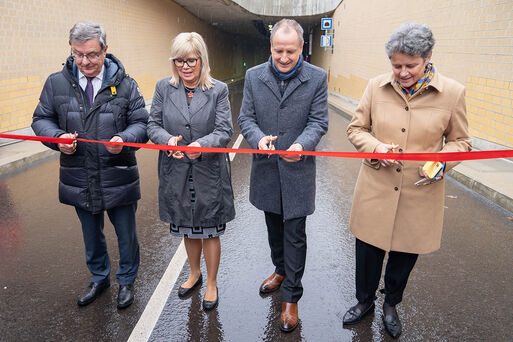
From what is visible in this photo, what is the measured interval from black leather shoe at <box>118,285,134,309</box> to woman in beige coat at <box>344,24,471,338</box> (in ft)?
6.01

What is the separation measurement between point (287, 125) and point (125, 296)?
188 centimetres

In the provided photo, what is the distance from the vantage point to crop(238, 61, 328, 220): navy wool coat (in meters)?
2.85

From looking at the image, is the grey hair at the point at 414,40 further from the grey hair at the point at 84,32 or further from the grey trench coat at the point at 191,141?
the grey hair at the point at 84,32

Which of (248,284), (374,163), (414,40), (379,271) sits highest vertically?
(414,40)

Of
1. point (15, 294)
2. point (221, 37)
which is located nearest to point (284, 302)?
point (15, 294)

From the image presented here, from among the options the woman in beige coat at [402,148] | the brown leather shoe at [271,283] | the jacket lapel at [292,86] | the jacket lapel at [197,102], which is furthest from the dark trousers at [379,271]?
the jacket lapel at [197,102]

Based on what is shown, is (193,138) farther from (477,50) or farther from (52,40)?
(52,40)

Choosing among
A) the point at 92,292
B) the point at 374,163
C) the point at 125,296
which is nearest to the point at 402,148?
the point at 374,163

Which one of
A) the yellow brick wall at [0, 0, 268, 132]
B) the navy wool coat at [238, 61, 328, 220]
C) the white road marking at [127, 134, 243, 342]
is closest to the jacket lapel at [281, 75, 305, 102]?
the navy wool coat at [238, 61, 328, 220]

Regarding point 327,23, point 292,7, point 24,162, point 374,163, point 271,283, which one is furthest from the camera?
point 292,7

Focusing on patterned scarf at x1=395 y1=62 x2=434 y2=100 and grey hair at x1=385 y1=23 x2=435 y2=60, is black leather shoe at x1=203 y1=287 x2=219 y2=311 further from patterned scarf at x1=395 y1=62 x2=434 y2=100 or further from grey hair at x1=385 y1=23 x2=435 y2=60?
grey hair at x1=385 y1=23 x2=435 y2=60

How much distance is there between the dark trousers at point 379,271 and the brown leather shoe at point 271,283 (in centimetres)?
72

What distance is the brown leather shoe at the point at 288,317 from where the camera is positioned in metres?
2.88

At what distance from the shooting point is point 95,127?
9.42 ft
